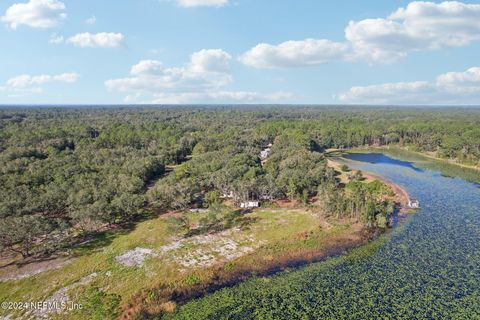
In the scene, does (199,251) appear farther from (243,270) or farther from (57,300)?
(57,300)

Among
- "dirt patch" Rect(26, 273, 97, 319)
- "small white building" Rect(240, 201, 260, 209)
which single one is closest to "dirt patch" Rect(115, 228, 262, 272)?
"dirt patch" Rect(26, 273, 97, 319)

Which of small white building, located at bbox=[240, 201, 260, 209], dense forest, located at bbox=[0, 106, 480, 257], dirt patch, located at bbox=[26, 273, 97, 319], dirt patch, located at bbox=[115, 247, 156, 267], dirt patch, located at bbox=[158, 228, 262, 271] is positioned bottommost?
dirt patch, located at bbox=[26, 273, 97, 319]

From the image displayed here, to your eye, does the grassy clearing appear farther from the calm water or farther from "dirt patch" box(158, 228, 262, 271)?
the calm water

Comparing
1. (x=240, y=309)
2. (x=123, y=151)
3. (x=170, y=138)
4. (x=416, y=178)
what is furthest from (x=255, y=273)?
(x=170, y=138)

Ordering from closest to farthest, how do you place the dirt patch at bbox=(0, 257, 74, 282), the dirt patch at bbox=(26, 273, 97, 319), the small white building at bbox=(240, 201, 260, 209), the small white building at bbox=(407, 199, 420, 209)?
the dirt patch at bbox=(26, 273, 97, 319) → the dirt patch at bbox=(0, 257, 74, 282) → the small white building at bbox=(407, 199, 420, 209) → the small white building at bbox=(240, 201, 260, 209)

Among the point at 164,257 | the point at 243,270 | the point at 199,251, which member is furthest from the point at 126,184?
the point at 243,270

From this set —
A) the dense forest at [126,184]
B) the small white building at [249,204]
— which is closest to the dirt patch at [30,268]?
the dense forest at [126,184]
